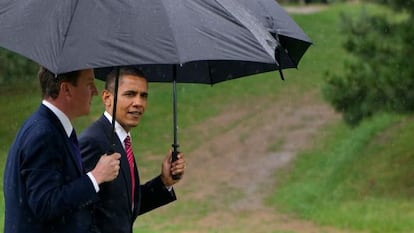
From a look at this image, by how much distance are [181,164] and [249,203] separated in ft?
29.1

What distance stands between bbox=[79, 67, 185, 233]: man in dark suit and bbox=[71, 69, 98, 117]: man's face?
17.5 inches

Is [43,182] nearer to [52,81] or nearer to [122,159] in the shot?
[52,81]

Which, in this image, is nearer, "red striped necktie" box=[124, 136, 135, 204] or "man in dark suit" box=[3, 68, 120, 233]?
"man in dark suit" box=[3, 68, 120, 233]

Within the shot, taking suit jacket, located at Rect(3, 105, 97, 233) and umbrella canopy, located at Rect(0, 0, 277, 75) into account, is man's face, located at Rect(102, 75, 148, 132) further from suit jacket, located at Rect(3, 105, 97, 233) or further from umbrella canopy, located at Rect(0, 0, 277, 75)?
suit jacket, located at Rect(3, 105, 97, 233)

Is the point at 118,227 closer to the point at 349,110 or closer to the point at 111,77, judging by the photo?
the point at 111,77

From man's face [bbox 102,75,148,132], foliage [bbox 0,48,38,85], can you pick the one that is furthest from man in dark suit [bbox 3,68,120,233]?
foliage [bbox 0,48,38,85]

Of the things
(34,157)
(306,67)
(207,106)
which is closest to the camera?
(34,157)

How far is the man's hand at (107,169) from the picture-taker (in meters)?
3.34

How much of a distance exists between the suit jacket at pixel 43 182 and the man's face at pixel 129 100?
634 mm

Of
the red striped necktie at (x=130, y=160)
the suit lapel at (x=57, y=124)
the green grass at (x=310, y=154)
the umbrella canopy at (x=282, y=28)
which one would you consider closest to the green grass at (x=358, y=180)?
the green grass at (x=310, y=154)

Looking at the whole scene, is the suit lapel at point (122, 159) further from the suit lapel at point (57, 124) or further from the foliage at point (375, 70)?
the foliage at point (375, 70)

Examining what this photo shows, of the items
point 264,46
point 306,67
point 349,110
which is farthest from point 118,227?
point 306,67

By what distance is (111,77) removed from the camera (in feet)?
13.0

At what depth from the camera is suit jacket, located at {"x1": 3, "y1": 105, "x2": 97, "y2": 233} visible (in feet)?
10.5
